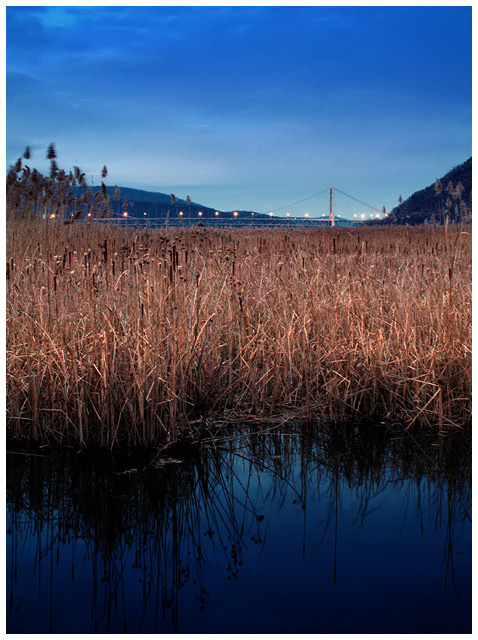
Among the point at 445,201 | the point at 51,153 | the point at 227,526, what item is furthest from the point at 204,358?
the point at 445,201

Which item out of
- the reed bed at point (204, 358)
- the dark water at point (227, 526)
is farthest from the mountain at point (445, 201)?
the dark water at point (227, 526)

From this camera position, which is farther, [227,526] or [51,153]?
[51,153]

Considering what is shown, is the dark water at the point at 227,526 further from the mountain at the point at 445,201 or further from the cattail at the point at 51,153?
the cattail at the point at 51,153

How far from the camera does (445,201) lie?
35.7 ft

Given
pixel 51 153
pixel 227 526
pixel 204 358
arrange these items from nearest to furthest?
pixel 227 526 → pixel 204 358 → pixel 51 153

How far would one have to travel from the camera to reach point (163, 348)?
4.02 metres

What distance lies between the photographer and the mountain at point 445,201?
10.7 metres

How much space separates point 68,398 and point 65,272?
152cm

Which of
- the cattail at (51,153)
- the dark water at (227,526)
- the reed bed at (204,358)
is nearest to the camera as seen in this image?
the dark water at (227,526)

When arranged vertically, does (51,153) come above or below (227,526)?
above

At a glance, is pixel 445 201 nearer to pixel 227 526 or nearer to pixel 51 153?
pixel 51 153

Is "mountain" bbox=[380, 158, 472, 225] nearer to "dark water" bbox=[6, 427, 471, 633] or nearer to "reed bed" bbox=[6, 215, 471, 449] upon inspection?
"reed bed" bbox=[6, 215, 471, 449]

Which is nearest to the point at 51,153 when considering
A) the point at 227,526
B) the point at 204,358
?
the point at 204,358

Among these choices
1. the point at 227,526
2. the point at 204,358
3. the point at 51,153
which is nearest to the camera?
the point at 227,526
